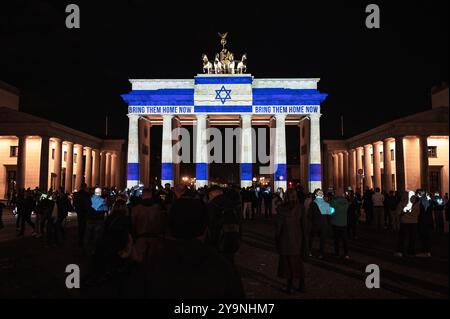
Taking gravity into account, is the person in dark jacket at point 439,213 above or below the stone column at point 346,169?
below

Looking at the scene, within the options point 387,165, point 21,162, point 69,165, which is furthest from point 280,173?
point 21,162

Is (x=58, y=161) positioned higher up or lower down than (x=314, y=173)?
higher up

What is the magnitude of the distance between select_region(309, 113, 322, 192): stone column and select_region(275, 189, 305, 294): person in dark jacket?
39405 mm

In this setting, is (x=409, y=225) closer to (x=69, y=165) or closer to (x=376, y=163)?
(x=376, y=163)

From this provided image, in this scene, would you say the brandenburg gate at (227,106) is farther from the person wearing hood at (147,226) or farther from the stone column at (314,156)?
the person wearing hood at (147,226)

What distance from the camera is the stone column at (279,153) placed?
156ft

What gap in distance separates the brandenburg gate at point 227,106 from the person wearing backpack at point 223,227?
128 ft

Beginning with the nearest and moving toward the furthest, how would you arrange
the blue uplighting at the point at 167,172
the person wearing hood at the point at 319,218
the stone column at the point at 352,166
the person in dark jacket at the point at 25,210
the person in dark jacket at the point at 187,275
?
the person in dark jacket at the point at 187,275 < the person wearing hood at the point at 319,218 < the person in dark jacket at the point at 25,210 < the blue uplighting at the point at 167,172 < the stone column at the point at 352,166

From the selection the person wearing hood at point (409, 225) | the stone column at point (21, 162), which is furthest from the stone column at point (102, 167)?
the person wearing hood at point (409, 225)

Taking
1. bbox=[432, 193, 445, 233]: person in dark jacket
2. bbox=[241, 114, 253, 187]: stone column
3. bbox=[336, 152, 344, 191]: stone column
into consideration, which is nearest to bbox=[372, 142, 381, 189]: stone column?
bbox=[336, 152, 344, 191]: stone column

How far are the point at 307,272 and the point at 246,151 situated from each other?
38.2m

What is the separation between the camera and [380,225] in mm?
19828

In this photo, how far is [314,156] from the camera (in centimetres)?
4766

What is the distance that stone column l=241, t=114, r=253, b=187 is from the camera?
47.4 metres
